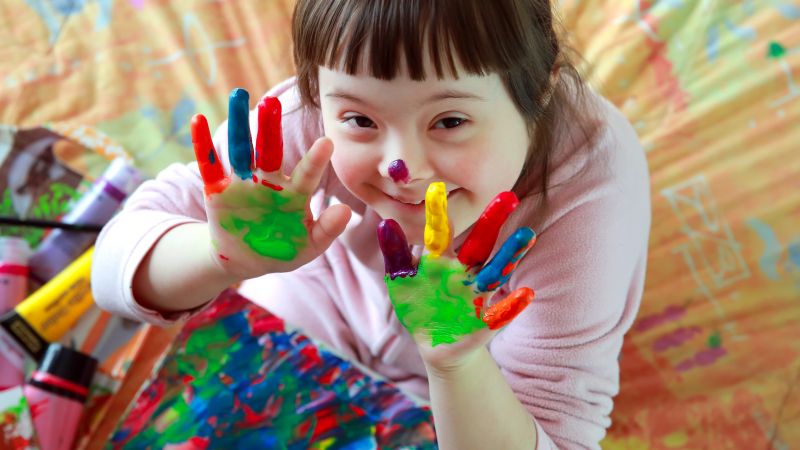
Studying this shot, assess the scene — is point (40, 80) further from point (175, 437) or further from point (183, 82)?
point (175, 437)

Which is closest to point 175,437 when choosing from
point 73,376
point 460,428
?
point 73,376

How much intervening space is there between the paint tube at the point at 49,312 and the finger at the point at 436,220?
0.62 m

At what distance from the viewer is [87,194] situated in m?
1.07

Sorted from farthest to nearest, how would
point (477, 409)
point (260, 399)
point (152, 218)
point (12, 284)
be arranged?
1. point (12, 284)
2. point (260, 399)
3. point (152, 218)
4. point (477, 409)

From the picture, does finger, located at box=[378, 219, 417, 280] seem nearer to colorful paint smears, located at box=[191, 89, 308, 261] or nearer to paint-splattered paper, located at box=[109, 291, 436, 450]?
colorful paint smears, located at box=[191, 89, 308, 261]

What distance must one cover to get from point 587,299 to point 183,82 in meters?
0.76

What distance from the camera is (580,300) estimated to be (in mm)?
690

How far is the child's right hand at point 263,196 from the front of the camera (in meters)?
0.53

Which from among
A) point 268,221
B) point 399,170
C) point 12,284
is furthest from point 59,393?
point 399,170

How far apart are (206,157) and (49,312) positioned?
53 cm

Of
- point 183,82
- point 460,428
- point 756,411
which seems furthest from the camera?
point 183,82

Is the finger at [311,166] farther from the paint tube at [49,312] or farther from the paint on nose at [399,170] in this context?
the paint tube at [49,312]

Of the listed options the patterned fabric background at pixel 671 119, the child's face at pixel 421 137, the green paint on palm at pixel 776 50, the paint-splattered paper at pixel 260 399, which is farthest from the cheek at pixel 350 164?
the green paint on palm at pixel 776 50

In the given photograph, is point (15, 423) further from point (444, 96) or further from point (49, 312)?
point (444, 96)
